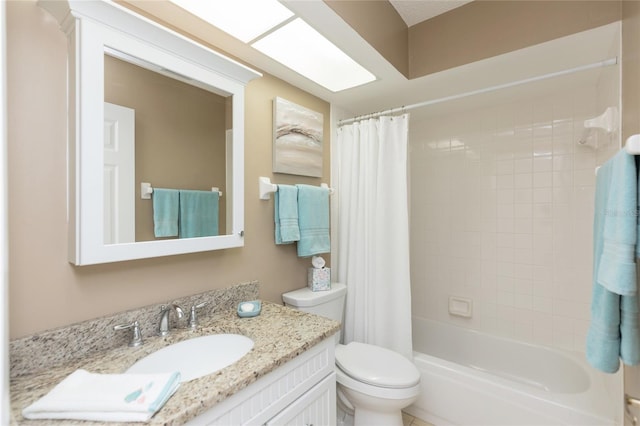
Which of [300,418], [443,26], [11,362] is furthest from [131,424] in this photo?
[443,26]

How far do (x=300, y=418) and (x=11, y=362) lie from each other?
3.05 feet

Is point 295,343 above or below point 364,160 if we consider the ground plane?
below

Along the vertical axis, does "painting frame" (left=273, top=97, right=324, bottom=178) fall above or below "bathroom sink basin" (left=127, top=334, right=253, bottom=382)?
above

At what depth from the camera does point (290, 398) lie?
106 cm

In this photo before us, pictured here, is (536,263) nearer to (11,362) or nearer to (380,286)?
(380,286)

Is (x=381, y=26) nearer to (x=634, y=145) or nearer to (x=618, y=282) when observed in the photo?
(x=634, y=145)

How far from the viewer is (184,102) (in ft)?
4.15

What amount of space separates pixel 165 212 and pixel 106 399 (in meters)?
0.68

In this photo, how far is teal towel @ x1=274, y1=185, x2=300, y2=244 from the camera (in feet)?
5.45

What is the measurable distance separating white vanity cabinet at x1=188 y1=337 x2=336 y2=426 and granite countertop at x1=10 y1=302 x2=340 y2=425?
2.1 inches

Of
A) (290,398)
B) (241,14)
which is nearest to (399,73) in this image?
(241,14)

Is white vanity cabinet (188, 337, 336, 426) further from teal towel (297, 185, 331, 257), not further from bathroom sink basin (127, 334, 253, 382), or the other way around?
teal towel (297, 185, 331, 257)

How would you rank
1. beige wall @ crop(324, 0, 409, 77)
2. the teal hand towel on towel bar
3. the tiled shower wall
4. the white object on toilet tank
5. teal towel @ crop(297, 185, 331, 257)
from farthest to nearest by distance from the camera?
the white object on toilet tank → the tiled shower wall → teal towel @ crop(297, 185, 331, 257) → beige wall @ crop(324, 0, 409, 77) → the teal hand towel on towel bar

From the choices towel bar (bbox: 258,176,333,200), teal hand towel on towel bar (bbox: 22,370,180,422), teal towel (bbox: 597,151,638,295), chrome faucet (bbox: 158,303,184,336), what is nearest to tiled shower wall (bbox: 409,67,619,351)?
teal towel (bbox: 597,151,638,295)
